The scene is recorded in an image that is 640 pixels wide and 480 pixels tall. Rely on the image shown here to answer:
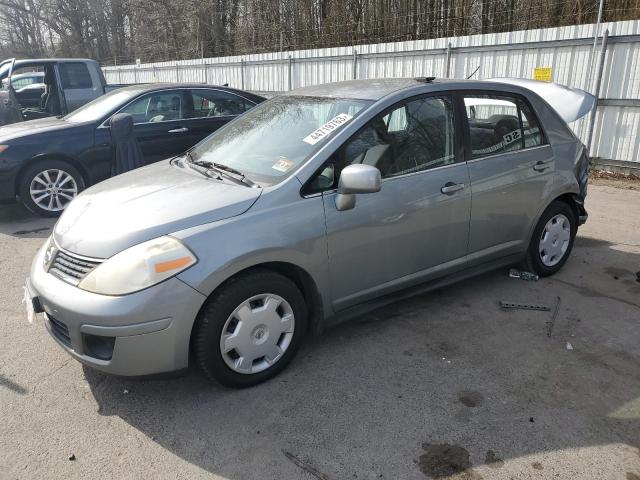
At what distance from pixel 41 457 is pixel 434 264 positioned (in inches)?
105

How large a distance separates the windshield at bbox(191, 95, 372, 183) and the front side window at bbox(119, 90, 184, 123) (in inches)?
133

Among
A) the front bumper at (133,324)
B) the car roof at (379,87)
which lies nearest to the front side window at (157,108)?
the car roof at (379,87)

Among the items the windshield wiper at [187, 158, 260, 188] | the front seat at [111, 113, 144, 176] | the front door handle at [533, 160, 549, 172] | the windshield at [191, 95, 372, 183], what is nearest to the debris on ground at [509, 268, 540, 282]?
the front door handle at [533, 160, 549, 172]

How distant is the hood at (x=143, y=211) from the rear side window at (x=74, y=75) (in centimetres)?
726

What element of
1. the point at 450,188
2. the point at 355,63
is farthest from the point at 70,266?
the point at 355,63

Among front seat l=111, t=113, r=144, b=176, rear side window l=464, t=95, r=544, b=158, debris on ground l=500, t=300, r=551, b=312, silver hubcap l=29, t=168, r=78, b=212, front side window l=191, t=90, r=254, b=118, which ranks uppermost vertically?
rear side window l=464, t=95, r=544, b=158

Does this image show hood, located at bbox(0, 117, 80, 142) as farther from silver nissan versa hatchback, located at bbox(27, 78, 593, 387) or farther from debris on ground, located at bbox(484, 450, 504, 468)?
debris on ground, located at bbox(484, 450, 504, 468)

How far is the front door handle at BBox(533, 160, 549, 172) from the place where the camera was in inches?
171

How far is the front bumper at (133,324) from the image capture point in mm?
2654

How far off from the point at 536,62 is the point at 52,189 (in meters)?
7.91

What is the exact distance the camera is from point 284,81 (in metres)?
14.5

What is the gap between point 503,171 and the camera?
4.11 m

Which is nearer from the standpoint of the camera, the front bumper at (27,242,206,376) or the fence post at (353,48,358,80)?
the front bumper at (27,242,206,376)

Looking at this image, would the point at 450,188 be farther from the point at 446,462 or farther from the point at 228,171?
the point at 446,462
